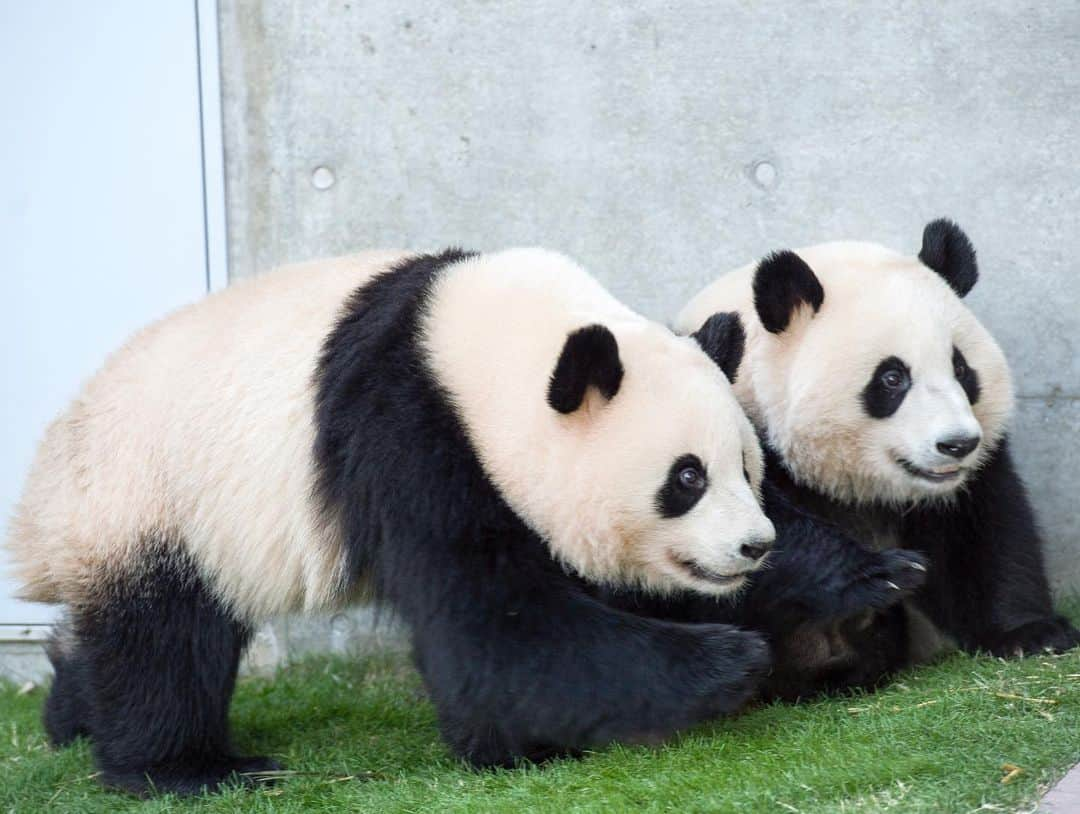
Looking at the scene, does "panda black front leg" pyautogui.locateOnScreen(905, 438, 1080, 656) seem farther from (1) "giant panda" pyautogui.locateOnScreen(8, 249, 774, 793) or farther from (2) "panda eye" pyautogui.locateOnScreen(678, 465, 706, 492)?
(2) "panda eye" pyautogui.locateOnScreen(678, 465, 706, 492)

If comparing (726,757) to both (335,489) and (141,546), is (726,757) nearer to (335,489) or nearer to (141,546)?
(335,489)

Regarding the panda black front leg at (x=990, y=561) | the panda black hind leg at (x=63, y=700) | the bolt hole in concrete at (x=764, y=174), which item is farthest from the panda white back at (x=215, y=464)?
the panda black front leg at (x=990, y=561)

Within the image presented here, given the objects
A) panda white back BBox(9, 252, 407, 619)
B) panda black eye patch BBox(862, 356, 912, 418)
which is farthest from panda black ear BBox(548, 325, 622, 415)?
panda black eye patch BBox(862, 356, 912, 418)

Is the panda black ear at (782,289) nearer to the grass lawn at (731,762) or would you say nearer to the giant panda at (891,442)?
the giant panda at (891,442)

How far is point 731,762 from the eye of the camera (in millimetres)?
4035

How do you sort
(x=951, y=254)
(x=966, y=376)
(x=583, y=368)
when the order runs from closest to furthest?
1. (x=583, y=368)
2. (x=966, y=376)
3. (x=951, y=254)

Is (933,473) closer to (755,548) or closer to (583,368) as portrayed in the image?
(755,548)

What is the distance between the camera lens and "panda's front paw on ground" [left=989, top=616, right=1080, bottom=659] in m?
4.94

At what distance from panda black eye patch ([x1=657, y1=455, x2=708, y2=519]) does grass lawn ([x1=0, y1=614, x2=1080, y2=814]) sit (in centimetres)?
73

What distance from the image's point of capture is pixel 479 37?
19.4 ft

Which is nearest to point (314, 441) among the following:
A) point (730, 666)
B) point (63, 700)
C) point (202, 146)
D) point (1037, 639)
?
point (730, 666)

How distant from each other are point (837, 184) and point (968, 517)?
1483 millimetres

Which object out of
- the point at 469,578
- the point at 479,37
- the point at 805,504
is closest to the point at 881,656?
the point at 805,504

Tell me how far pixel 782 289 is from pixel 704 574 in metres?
1.16
